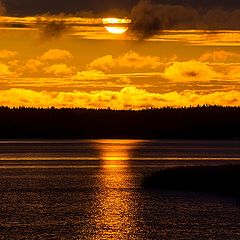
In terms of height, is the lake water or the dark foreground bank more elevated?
the dark foreground bank

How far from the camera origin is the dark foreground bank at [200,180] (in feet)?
151

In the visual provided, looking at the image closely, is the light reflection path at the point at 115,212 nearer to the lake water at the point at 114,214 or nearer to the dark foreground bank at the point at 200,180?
the lake water at the point at 114,214

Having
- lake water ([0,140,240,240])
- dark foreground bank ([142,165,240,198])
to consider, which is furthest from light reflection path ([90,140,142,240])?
dark foreground bank ([142,165,240,198])

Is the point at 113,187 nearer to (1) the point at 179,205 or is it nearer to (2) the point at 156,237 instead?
(1) the point at 179,205

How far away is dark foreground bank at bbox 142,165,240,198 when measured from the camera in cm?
4616

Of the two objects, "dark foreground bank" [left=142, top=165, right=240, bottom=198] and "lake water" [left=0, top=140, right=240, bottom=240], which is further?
"dark foreground bank" [left=142, top=165, right=240, bottom=198]

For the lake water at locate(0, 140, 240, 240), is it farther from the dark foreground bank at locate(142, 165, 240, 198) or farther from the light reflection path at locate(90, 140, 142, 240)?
the dark foreground bank at locate(142, 165, 240, 198)

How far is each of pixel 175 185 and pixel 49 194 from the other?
730cm

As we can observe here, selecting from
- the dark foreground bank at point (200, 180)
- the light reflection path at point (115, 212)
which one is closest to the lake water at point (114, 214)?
the light reflection path at point (115, 212)

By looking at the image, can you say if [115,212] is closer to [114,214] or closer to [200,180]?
[114,214]

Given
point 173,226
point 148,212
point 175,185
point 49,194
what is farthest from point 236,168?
point 173,226

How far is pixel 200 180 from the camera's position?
49.4 metres

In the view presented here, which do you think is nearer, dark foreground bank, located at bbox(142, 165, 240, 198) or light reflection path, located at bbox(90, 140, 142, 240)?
light reflection path, located at bbox(90, 140, 142, 240)

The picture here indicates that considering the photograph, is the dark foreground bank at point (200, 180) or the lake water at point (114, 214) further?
the dark foreground bank at point (200, 180)
